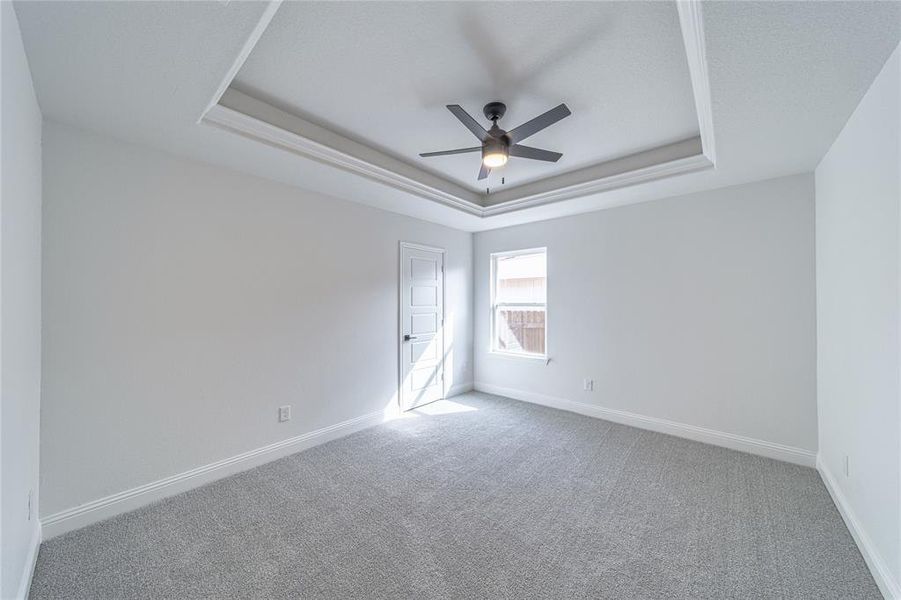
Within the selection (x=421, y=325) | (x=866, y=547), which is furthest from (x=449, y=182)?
(x=866, y=547)

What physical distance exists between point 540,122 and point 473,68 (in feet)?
1.65

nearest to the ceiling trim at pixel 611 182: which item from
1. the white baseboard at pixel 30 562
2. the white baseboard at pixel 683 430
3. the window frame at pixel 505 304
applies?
the window frame at pixel 505 304

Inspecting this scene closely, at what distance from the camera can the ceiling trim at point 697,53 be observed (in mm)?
1385

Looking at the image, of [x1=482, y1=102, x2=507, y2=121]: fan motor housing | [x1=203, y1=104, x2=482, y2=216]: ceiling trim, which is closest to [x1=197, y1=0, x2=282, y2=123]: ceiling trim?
[x1=203, y1=104, x2=482, y2=216]: ceiling trim

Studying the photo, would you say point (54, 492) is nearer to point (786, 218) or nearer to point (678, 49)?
point (678, 49)

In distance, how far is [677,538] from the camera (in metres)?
2.05

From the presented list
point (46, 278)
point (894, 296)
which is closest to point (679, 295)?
point (894, 296)

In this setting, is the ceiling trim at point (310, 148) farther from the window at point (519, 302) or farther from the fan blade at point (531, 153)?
the window at point (519, 302)

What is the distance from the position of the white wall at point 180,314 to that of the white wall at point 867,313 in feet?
11.8

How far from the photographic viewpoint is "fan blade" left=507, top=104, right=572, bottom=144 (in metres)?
2.10

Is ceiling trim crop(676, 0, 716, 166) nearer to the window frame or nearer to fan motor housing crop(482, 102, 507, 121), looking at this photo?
fan motor housing crop(482, 102, 507, 121)

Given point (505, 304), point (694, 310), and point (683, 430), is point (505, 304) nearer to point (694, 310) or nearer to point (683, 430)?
point (694, 310)

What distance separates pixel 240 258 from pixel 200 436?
4.43 feet

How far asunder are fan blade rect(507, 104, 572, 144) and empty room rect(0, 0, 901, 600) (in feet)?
0.11
